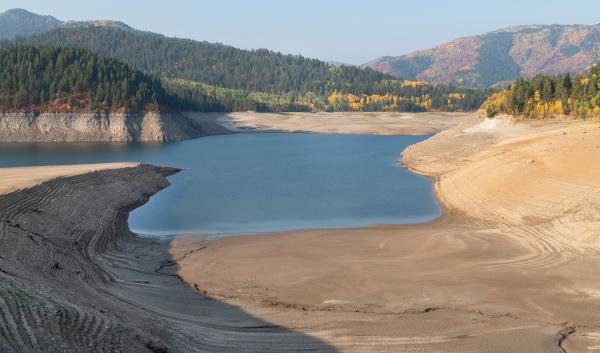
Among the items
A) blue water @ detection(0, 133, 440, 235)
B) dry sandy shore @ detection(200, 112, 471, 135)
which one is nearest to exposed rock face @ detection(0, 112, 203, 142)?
blue water @ detection(0, 133, 440, 235)

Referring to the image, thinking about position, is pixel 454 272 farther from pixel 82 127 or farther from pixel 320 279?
pixel 82 127

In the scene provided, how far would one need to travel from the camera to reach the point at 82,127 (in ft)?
305

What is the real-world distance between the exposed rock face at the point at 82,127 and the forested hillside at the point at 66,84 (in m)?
1.82

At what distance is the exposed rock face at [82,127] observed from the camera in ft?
298

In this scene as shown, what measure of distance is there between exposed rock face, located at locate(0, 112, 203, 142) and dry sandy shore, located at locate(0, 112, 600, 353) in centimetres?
5811

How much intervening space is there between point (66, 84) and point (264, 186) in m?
63.1

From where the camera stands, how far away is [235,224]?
1277 inches

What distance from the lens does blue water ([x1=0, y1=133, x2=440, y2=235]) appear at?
1328 inches

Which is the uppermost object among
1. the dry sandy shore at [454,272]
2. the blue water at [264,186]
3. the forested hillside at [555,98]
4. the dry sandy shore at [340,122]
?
the forested hillside at [555,98]

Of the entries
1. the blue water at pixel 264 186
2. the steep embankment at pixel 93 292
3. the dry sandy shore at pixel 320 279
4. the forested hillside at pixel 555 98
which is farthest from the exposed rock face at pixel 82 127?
the steep embankment at pixel 93 292

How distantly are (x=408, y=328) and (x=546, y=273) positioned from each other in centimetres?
826

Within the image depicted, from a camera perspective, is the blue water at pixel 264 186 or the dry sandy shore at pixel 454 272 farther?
the blue water at pixel 264 186

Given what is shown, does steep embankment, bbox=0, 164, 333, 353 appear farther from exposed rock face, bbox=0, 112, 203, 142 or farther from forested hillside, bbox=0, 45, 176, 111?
forested hillside, bbox=0, 45, 176, 111

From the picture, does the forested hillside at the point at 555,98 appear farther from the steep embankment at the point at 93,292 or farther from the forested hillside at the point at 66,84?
the forested hillside at the point at 66,84
